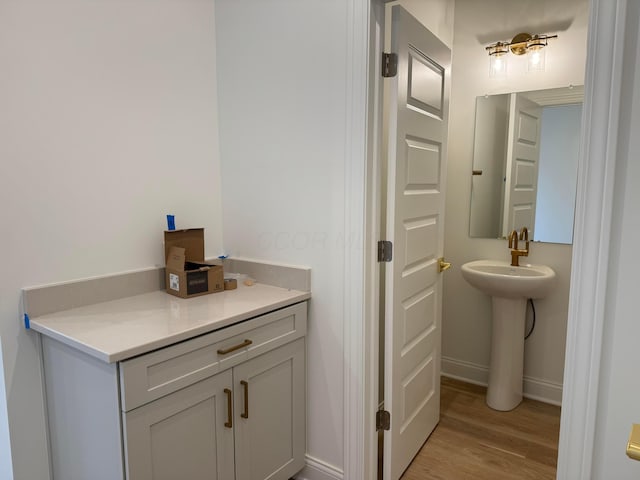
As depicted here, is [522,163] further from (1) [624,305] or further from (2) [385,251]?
(1) [624,305]

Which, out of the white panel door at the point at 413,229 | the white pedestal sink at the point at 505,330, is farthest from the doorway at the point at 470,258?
the white panel door at the point at 413,229

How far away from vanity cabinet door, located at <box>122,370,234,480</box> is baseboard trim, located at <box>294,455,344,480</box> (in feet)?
1.61

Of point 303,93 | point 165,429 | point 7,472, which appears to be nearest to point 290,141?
point 303,93

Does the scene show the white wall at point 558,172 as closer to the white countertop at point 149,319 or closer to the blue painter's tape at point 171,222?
the white countertop at point 149,319

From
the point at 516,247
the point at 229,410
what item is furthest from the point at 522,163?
the point at 229,410

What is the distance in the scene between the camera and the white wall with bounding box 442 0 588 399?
254 centimetres

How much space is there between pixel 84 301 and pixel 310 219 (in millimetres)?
966

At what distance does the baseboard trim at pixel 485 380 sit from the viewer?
276 cm

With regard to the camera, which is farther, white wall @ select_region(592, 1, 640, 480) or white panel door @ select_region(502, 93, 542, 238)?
white panel door @ select_region(502, 93, 542, 238)

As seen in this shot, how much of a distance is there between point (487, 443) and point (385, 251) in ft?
4.38

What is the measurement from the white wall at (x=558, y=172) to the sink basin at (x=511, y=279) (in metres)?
0.24

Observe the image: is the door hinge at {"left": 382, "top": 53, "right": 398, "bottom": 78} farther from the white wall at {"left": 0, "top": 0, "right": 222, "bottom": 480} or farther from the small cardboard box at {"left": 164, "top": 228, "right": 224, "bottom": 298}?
the small cardboard box at {"left": 164, "top": 228, "right": 224, "bottom": 298}

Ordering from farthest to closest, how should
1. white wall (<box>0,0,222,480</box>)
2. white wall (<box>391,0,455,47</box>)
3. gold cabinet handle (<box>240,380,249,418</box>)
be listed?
white wall (<box>391,0,455,47</box>)
gold cabinet handle (<box>240,380,249,418</box>)
white wall (<box>0,0,222,480</box>)

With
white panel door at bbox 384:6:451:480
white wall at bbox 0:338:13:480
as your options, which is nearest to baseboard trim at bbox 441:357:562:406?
white panel door at bbox 384:6:451:480
